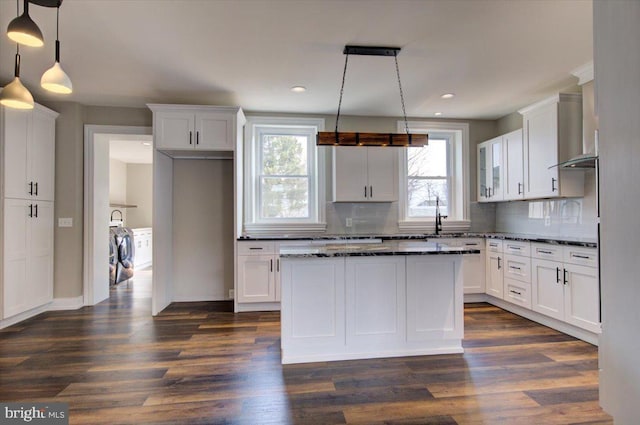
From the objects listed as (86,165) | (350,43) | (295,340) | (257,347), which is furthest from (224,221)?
(350,43)

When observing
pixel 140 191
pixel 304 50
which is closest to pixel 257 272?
pixel 304 50

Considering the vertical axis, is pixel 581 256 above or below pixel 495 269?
above

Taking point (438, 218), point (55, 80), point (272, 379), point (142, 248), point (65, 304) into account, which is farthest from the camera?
point (142, 248)

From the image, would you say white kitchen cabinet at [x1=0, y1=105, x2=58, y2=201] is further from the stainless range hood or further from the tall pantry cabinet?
the stainless range hood

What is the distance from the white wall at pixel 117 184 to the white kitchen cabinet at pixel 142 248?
933mm

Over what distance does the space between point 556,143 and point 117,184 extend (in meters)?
8.48

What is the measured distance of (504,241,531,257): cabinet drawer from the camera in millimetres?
3665

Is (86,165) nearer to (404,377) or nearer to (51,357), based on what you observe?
(51,357)

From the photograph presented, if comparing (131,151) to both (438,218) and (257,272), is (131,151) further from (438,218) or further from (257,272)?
(438,218)

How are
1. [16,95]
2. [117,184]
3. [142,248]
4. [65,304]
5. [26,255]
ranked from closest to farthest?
[16,95]
[26,255]
[65,304]
[142,248]
[117,184]

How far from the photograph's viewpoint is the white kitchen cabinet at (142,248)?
7129 millimetres

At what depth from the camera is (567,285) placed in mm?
3184

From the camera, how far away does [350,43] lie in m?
2.83

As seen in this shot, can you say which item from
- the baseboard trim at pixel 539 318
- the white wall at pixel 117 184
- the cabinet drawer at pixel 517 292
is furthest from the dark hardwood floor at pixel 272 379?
the white wall at pixel 117 184
